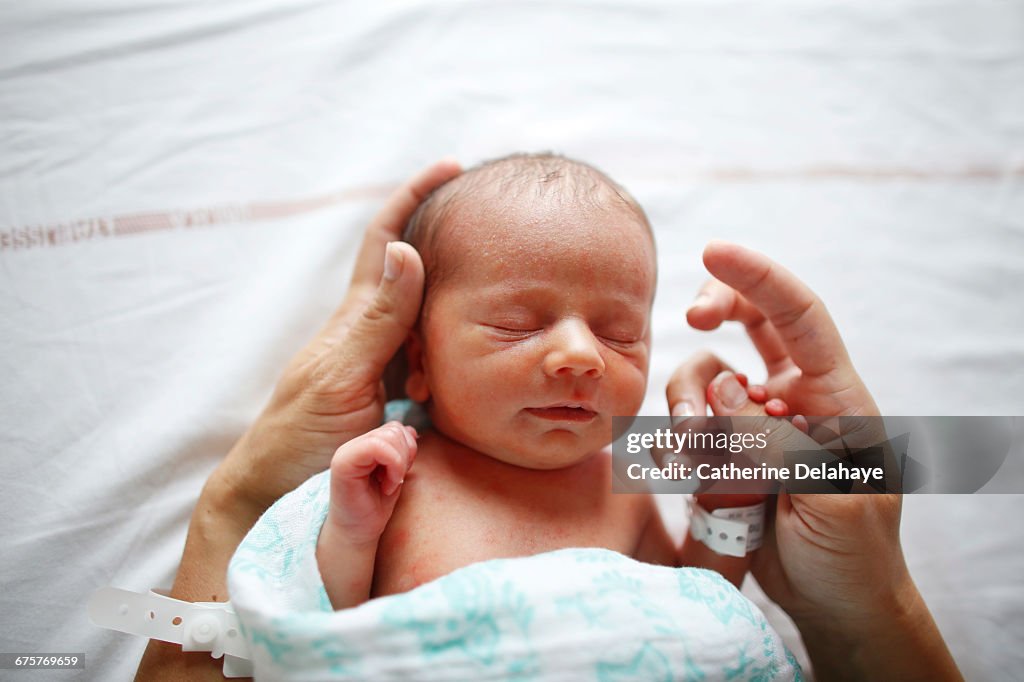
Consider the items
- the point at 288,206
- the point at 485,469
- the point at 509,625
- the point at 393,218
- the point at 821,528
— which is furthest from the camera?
the point at 288,206

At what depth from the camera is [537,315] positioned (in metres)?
1.16

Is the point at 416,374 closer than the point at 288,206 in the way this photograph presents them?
Yes

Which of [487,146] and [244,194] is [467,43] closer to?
[487,146]

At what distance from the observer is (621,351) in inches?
47.9

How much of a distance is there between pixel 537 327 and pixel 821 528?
0.54 m

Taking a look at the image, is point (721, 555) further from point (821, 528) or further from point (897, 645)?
point (897, 645)

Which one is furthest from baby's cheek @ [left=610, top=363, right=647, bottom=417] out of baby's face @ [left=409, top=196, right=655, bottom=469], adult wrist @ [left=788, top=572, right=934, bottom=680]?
adult wrist @ [left=788, top=572, right=934, bottom=680]

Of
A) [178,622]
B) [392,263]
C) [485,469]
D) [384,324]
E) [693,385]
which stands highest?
[392,263]

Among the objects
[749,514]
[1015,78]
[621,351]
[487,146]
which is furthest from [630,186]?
[1015,78]

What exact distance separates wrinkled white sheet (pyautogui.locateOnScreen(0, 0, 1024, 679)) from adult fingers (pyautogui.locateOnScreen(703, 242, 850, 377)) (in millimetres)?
432

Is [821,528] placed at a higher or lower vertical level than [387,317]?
lower

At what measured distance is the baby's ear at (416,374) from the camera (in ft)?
4.27

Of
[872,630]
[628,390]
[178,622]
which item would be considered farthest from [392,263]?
[872,630]

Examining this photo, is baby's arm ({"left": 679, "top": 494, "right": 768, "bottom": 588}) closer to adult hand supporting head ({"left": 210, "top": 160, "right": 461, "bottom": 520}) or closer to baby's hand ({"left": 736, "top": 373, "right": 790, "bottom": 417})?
baby's hand ({"left": 736, "top": 373, "right": 790, "bottom": 417})
